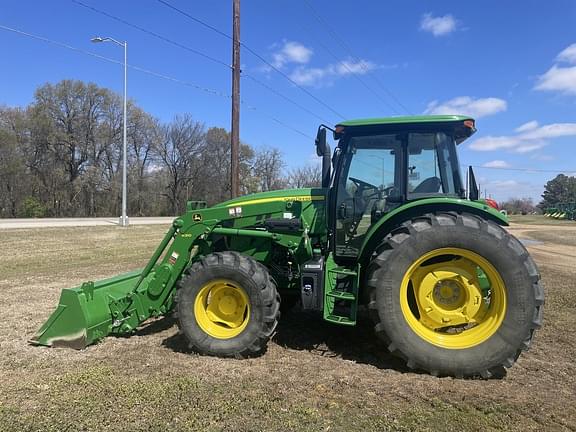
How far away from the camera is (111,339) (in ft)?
16.2

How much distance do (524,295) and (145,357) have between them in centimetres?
357

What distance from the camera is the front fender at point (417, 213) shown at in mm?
4176

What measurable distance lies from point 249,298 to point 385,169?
194 centimetres

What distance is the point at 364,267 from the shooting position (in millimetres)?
4508

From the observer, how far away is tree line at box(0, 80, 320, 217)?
43469 millimetres

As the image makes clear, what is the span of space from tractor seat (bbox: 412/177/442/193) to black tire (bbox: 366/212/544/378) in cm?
52

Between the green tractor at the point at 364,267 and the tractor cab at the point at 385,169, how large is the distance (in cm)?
1

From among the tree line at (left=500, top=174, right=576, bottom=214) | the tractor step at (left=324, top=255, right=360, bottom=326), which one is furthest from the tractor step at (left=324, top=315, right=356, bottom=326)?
the tree line at (left=500, top=174, right=576, bottom=214)

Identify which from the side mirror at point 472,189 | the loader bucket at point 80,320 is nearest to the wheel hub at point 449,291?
the side mirror at point 472,189

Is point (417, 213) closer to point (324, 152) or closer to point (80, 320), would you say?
point (324, 152)

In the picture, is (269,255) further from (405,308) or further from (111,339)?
(111,339)

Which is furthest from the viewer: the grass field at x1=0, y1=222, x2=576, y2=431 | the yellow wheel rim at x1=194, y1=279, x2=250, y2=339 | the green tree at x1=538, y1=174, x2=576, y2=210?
the green tree at x1=538, y1=174, x2=576, y2=210

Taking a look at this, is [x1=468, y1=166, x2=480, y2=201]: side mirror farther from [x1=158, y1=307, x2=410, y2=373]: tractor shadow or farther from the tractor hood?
[x1=158, y1=307, x2=410, y2=373]: tractor shadow

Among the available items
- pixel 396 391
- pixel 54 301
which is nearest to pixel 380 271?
pixel 396 391
